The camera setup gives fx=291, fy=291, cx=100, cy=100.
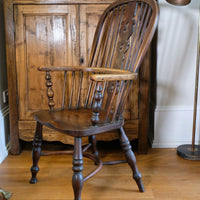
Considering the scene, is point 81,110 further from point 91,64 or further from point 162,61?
point 162,61

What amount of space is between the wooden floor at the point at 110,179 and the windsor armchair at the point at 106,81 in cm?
11

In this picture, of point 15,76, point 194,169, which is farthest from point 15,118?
point 194,169

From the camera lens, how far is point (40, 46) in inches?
89.7

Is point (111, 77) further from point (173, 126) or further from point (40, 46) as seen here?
point (173, 126)

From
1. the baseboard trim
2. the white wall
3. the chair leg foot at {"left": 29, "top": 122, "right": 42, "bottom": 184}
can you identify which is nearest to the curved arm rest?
the chair leg foot at {"left": 29, "top": 122, "right": 42, "bottom": 184}

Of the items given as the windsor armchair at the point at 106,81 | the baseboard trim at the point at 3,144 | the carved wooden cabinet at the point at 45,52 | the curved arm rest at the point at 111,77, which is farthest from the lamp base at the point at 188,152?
the baseboard trim at the point at 3,144

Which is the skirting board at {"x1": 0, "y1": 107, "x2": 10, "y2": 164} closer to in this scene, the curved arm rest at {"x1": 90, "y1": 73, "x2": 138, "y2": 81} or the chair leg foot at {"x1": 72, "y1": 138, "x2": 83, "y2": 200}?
the chair leg foot at {"x1": 72, "y1": 138, "x2": 83, "y2": 200}

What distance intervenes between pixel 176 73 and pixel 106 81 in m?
0.81

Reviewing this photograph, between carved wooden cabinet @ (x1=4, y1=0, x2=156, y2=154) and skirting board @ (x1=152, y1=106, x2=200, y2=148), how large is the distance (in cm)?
23

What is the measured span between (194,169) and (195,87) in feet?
2.12

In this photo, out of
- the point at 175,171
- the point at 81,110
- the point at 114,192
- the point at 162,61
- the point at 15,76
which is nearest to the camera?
the point at 114,192

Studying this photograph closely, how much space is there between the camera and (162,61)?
8.11 ft

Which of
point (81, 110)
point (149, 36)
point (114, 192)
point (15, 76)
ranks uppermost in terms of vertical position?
point (149, 36)

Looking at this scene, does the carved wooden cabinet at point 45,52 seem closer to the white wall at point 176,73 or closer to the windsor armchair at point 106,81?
the windsor armchair at point 106,81
